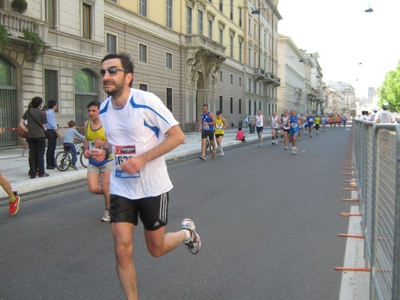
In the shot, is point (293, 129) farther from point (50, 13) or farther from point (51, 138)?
point (50, 13)

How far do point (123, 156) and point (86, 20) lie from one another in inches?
837

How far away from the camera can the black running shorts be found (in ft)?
10.8

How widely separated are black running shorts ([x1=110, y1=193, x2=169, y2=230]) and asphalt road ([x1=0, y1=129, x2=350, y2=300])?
732 mm

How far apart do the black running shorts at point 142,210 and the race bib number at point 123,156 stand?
0.18 m

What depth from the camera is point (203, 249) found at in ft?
16.3

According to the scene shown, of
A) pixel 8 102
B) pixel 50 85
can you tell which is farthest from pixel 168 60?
pixel 8 102

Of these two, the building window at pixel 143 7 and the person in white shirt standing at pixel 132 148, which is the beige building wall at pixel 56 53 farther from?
the person in white shirt standing at pixel 132 148

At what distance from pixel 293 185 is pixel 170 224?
420 cm

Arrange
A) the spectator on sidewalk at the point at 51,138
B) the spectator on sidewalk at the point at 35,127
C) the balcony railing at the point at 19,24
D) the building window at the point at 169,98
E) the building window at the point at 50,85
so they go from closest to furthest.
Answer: the spectator on sidewalk at the point at 35,127 < the spectator on sidewalk at the point at 51,138 < the balcony railing at the point at 19,24 < the building window at the point at 50,85 < the building window at the point at 169,98

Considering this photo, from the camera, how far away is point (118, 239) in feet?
10.6

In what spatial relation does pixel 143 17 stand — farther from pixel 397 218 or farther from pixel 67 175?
pixel 397 218

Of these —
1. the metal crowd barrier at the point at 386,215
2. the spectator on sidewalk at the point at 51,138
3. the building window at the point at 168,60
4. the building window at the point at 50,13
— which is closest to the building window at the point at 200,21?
the building window at the point at 168,60

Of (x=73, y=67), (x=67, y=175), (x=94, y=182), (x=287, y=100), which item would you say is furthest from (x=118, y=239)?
(x=287, y=100)

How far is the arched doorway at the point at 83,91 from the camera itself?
2230 centimetres
